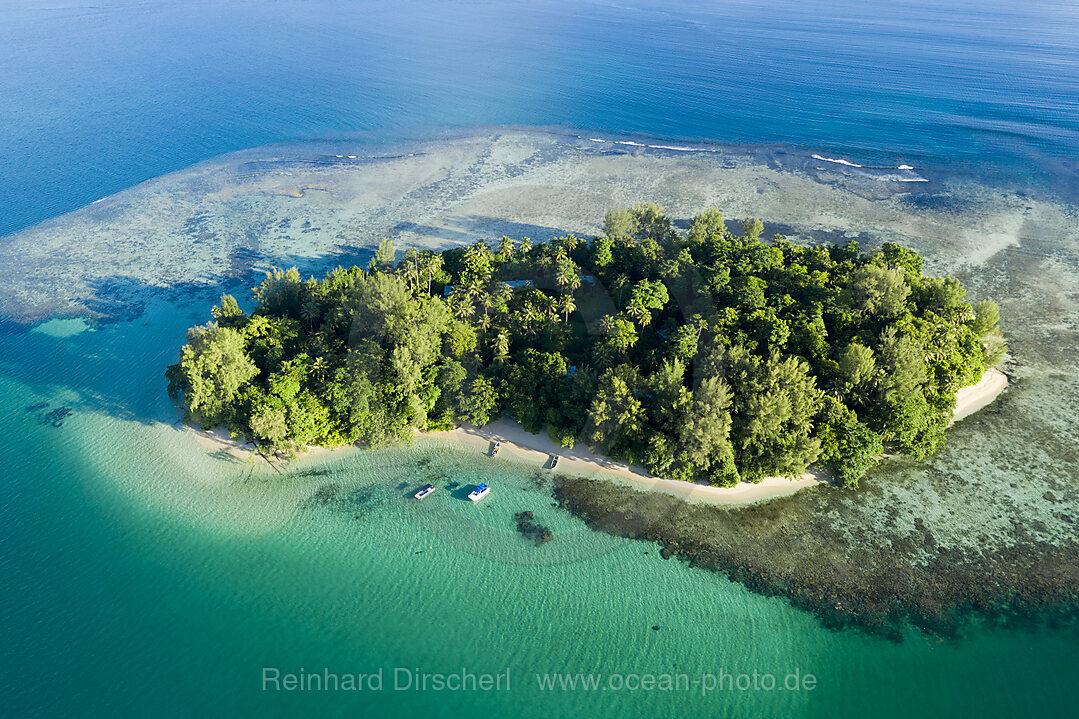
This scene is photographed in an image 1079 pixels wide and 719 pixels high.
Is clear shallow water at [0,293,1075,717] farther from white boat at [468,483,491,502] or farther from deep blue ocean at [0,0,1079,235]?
deep blue ocean at [0,0,1079,235]

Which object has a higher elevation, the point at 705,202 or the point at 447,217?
the point at 705,202

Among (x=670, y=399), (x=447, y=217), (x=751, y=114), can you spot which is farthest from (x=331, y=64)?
(x=670, y=399)

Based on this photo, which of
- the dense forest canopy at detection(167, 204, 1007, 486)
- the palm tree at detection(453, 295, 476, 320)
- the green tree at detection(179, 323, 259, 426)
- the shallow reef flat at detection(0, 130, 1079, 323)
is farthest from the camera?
the shallow reef flat at detection(0, 130, 1079, 323)

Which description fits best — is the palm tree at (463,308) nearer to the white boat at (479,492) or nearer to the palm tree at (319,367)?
the palm tree at (319,367)

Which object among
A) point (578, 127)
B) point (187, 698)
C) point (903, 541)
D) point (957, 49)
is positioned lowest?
point (187, 698)

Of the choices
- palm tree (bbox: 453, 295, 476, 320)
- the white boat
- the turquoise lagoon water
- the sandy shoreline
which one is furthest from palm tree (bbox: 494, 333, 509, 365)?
the white boat

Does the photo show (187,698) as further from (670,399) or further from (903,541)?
(903,541)

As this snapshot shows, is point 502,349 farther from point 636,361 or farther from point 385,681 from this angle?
point 385,681
